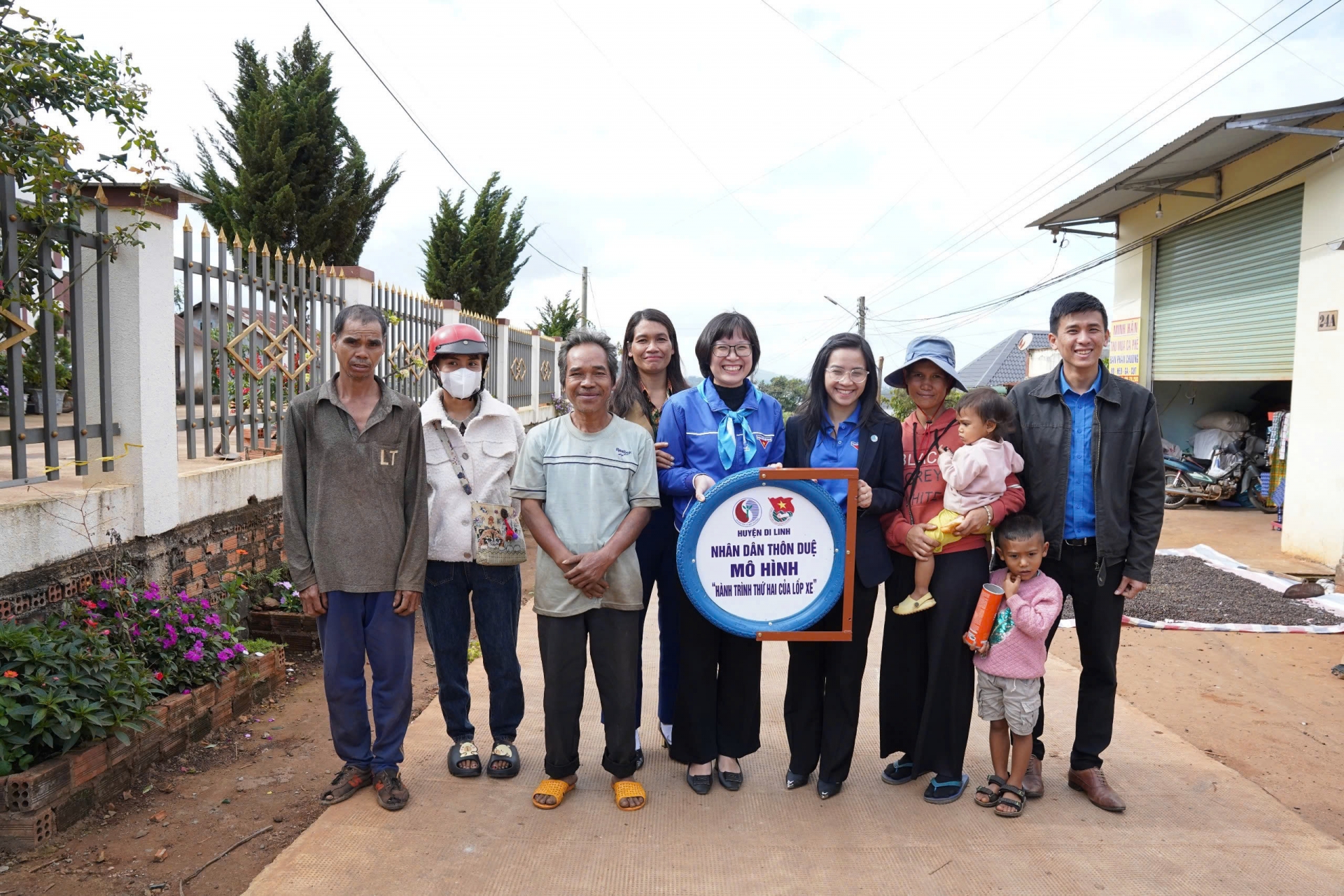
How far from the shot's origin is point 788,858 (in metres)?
2.93

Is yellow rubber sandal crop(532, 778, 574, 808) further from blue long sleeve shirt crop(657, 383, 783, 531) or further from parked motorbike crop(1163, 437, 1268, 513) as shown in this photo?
parked motorbike crop(1163, 437, 1268, 513)

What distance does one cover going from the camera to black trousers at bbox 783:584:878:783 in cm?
333

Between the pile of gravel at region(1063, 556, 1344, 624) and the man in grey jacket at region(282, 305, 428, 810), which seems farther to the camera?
the pile of gravel at region(1063, 556, 1344, 624)

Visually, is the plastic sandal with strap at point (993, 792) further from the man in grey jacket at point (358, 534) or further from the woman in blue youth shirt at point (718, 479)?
the man in grey jacket at point (358, 534)

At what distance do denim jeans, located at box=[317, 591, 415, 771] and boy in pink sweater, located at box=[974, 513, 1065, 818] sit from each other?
6.99ft

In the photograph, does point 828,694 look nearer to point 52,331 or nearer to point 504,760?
point 504,760

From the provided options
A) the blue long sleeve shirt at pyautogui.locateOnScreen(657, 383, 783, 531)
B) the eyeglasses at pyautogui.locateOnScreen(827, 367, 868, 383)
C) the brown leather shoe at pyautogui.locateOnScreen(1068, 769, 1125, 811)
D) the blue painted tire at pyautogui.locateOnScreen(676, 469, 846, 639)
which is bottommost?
the brown leather shoe at pyautogui.locateOnScreen(1068, 769, 1125, 811)

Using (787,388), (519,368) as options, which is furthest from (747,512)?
(787,388)

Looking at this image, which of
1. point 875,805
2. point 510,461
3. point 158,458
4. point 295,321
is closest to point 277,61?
point 295,321

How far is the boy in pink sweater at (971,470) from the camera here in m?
3.20

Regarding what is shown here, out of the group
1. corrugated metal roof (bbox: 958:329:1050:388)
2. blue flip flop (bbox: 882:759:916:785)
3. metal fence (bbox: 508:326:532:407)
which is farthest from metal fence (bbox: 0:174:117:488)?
corrugated metal roof (bbox: 958:329:1050:388)

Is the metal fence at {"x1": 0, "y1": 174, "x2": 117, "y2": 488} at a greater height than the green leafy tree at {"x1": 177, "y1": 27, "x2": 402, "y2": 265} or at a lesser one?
lesser

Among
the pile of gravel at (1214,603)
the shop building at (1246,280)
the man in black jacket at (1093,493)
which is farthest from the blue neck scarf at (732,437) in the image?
the shop building at (1246,280)

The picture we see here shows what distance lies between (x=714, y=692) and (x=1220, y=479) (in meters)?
12.0
